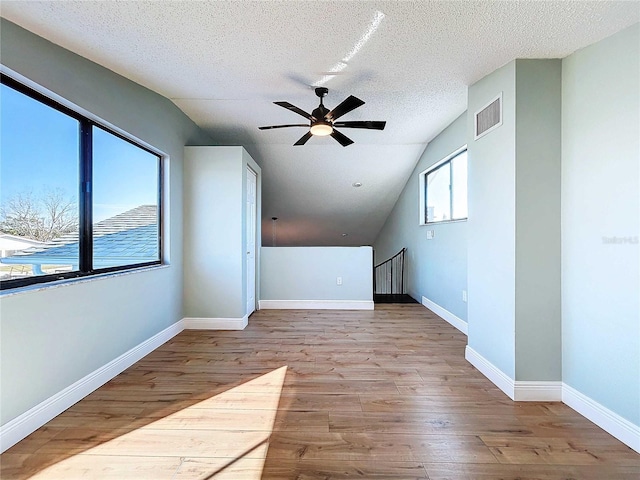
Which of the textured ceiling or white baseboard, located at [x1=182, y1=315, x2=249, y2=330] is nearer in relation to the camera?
the textured ceiling

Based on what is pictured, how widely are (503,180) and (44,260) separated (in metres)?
3.34

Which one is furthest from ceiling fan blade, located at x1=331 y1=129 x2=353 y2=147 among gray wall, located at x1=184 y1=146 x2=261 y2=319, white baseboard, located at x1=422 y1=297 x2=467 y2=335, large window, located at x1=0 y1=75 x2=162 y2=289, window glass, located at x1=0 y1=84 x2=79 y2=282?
white baseboard, located at x1=422 y1=297 x2=467 y2=335

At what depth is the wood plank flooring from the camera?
152 centimetres

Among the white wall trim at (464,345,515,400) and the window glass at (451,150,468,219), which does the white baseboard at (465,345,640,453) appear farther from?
the window glass at (451,150,468,219)

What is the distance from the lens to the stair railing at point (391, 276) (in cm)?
599

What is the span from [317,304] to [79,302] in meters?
3.25

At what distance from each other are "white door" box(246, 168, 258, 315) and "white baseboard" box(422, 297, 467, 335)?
2781 millimetres

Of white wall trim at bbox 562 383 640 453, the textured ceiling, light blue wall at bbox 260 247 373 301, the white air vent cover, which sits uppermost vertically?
the textured ceiling

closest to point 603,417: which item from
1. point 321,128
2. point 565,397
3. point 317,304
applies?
point 565,397

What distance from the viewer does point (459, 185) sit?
3.93 m

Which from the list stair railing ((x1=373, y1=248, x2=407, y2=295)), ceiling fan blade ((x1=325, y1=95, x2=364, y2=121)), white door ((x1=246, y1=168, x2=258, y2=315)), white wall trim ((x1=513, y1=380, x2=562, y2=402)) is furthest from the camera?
stair railing ((x1=373, y1=248, x2=407, y2=295))

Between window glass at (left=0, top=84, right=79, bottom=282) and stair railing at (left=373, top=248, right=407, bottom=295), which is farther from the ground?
window glass at (left=0, top=84, right=79, bottom=282)

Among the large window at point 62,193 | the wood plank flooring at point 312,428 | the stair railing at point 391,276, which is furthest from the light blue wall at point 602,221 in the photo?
the stair railing at point 391,276

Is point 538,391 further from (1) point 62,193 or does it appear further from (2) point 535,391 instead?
(1) point 62,193
